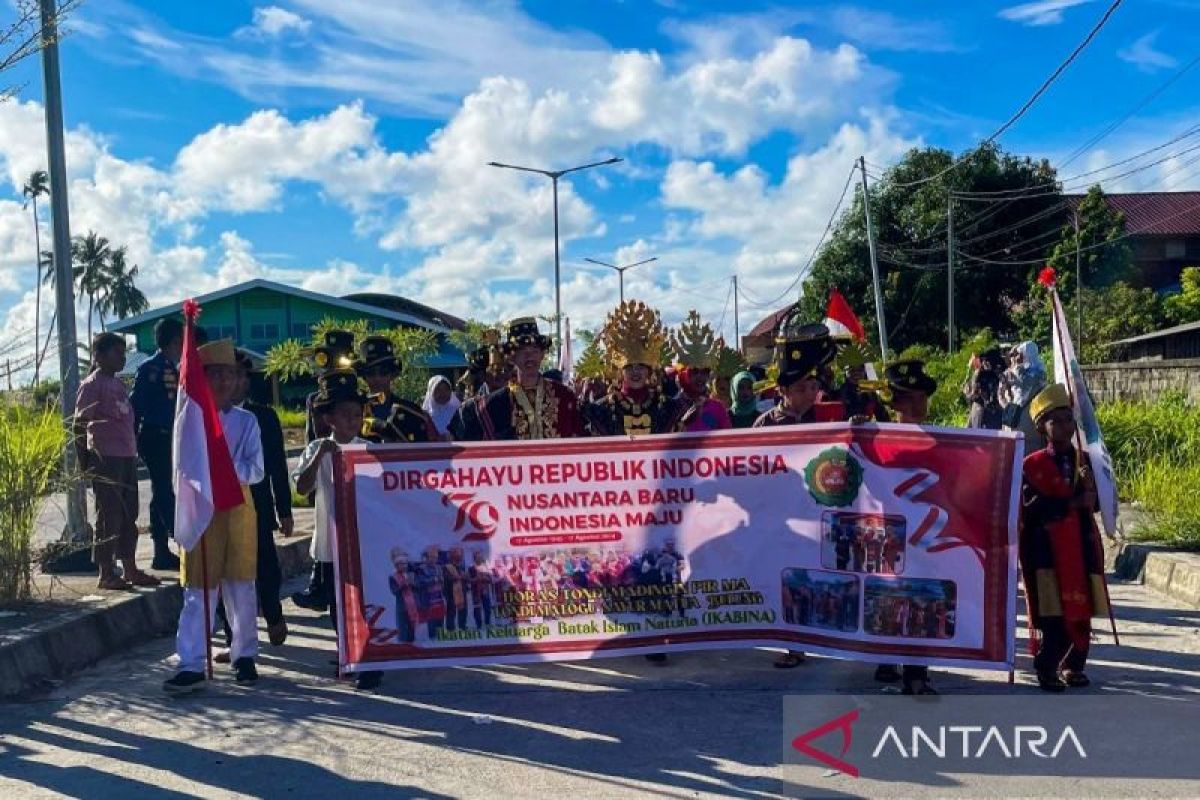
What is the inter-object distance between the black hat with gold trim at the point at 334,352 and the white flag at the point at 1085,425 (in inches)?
165

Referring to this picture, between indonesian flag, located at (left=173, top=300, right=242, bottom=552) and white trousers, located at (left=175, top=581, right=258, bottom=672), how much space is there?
0.37 m

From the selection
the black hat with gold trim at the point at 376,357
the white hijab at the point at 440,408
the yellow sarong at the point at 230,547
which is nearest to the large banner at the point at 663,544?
the yellow sarong at the point at 230,547

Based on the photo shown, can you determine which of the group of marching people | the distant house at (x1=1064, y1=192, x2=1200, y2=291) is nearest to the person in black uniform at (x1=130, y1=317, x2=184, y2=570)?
the group of marching people

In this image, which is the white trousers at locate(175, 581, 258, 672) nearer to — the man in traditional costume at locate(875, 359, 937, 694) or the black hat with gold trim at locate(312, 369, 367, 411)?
the black hat with gold trim at locate(312, 369, 367, 411)

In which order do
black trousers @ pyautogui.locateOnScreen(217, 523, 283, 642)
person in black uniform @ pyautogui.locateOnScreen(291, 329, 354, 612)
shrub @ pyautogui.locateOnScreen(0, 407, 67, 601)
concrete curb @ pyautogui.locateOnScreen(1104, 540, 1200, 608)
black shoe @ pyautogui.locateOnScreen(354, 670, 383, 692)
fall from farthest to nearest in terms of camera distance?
concrete curb @ pyautogui.locateOnScreen(1104, 540, 1200, 608) < shrub @ pyautogui.locateOnScreen(0, 407, 67, 601) < person in black uniform @ pyautogui.locateOnScreen(291, 329, 354, 612) < black trousers @ pyautogui.locateOnScreen(217, 523, 283, 642) < black shoe @ pyautogui.locateOnScreen(354, 670, 383, 692)

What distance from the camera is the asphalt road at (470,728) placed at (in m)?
4.41

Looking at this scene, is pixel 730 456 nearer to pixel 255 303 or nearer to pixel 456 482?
pixel 456 482

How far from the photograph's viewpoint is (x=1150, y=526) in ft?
30.3

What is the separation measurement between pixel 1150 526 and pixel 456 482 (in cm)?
641

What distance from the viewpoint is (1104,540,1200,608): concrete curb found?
7.75 meters

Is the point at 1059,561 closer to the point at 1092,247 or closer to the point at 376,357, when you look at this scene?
the point at 376,357

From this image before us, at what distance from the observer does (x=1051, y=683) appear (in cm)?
544

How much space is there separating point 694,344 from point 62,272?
16.8 feet

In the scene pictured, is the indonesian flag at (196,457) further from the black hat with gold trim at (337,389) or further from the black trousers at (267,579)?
the black trousers at (267,579)
